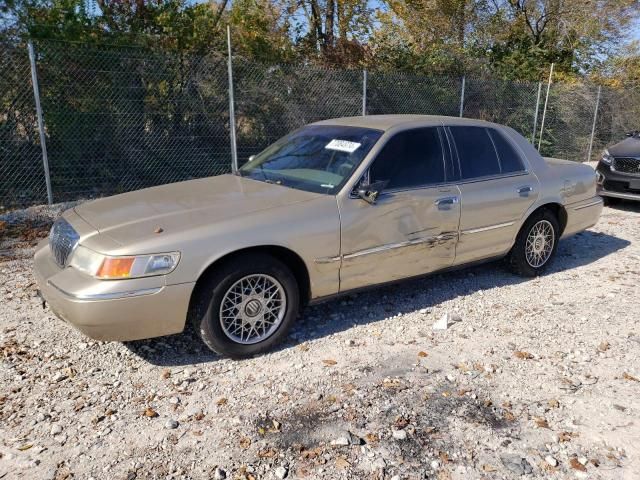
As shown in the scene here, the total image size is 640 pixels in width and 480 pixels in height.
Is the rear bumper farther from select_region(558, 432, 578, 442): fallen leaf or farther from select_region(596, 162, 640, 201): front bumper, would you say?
select_region(558, 432, 578, 442): fallen leaf

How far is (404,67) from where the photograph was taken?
1344 cm

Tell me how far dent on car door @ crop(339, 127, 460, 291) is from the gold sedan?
0.4 inches

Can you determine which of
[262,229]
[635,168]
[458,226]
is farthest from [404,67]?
[262,229]

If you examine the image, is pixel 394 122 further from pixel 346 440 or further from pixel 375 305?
pixel 346 440

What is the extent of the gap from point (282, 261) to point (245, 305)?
0.42 m

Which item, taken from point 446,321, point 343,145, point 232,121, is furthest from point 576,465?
point 232,121

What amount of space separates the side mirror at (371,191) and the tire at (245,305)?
815 millimetres

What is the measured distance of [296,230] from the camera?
3850 millimetres

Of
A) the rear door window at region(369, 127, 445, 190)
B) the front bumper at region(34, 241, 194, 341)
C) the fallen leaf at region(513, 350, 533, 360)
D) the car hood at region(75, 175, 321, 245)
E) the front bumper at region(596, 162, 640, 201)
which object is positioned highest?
the rear door window at region(369, 127, 445, 190)

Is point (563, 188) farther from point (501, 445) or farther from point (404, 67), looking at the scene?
point (404, 67)

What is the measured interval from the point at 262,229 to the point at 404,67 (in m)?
10.8

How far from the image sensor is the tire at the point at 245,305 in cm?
364

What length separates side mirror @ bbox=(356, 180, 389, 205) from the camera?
4.13 metres

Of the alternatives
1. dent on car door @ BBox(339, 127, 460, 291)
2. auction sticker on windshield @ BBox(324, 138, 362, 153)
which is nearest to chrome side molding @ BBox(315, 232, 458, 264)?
dent on car door @ BBox(339, 127, 460, 291)
